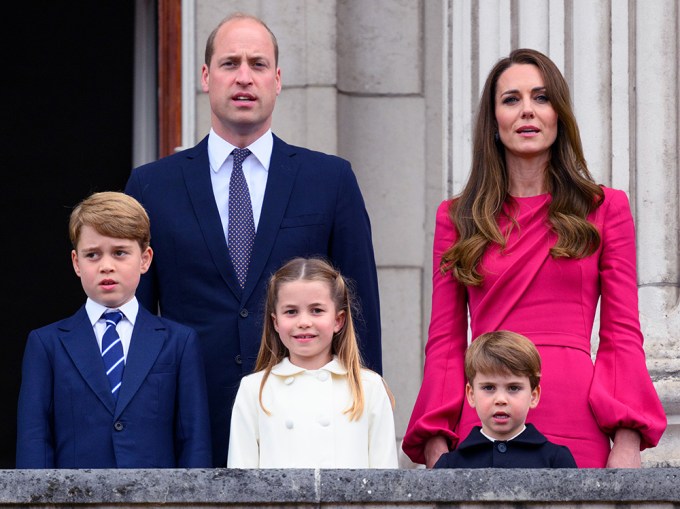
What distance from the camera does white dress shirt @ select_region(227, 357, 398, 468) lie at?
4.63 meters

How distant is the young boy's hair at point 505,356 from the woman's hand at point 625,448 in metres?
0.26

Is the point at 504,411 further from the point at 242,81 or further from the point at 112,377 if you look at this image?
the point at 242,81

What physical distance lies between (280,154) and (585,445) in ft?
4.33

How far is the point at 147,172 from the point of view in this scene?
5188mm

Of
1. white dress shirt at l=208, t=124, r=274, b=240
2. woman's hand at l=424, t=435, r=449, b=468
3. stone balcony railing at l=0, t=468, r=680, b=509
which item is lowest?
woman's hand at l=424, t=435, r=449, b=468

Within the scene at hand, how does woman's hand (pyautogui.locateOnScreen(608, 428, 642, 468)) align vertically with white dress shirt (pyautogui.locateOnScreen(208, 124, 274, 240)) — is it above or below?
below

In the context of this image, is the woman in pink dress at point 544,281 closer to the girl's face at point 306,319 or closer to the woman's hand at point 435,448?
the woman's hand at point 435,448

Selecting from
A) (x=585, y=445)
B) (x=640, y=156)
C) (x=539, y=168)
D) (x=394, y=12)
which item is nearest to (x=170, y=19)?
(x=394, y=12)

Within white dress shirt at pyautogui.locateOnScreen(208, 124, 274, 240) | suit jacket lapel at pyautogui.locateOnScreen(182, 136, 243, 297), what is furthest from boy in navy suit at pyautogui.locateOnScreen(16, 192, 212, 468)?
white dress shirt at pyautogui.locateOnScreen(208, 124, 274, 240)

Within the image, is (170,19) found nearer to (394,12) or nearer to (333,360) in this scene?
(394,12)

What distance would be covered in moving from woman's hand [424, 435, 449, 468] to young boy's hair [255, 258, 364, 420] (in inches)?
8.9

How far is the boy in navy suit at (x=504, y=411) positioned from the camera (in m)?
4.47

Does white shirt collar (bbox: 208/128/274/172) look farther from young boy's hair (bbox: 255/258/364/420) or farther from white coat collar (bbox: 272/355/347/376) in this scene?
white coat collar (bbox: 272/355/347/376)

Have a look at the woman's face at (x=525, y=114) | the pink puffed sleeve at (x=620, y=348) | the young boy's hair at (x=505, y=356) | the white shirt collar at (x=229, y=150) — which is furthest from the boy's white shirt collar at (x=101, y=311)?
the pink puffed sleeve at (x=620, y=348)
